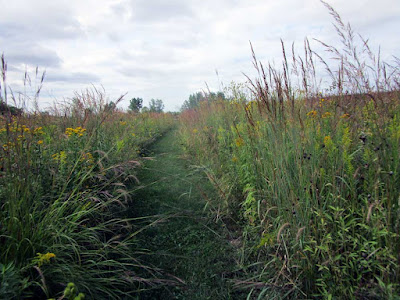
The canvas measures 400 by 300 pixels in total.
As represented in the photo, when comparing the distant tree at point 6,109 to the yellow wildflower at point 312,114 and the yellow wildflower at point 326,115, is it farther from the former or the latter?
the yellow wildflower at point 326,115

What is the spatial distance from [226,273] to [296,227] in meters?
0.77

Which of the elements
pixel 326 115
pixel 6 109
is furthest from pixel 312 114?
pixel 6 109

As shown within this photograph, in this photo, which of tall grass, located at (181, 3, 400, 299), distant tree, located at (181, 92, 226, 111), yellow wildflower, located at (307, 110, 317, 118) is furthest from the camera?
distant tree, located at (181, 92, 226, 111)

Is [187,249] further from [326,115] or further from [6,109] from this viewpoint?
[6,109]

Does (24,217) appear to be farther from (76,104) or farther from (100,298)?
(76,104)

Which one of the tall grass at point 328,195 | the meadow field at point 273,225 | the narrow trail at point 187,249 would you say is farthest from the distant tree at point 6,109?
the tall grass at point 328,195

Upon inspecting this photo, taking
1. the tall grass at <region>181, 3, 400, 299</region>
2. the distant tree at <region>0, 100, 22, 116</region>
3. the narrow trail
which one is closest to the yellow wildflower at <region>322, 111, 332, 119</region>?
the tall grass at <region>181, 3, 400, 299</region>

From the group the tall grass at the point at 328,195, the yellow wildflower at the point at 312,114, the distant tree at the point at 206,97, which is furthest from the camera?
the distant tree at the point at 206,97

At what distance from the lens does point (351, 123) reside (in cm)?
246

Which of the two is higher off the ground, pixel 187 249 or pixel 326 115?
pixel 326 115

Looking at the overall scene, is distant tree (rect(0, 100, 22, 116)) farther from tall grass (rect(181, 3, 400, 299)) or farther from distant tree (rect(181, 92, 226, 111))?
distant tree (rect(181, 92, 226, 111))

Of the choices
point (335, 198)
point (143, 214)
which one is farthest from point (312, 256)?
point (143, 214)

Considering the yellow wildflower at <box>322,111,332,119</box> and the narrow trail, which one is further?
the yellow wildflower at <box>322,111,332,119</box>

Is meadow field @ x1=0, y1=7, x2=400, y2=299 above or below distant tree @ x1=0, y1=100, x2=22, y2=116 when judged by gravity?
below
